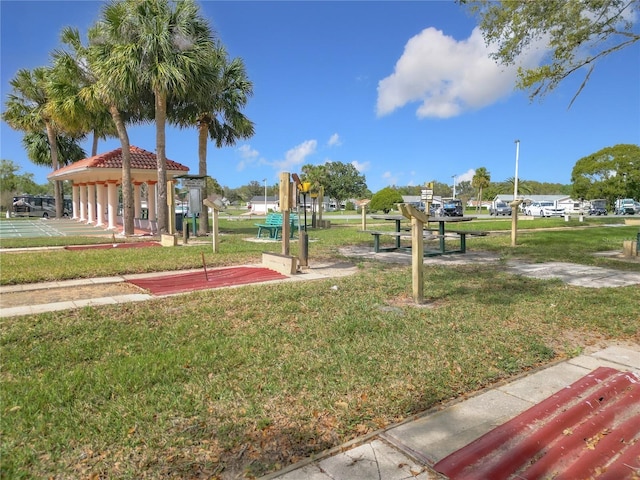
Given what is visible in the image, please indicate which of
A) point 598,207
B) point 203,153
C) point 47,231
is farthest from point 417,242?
point 598,207

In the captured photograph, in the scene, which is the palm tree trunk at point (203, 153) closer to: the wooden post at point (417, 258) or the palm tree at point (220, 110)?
the palm tree at point (220, 110)

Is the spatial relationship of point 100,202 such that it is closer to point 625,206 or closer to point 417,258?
point 417,258

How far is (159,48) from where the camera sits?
1378 centimetres

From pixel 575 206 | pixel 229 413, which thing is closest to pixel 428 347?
pixel 229 413

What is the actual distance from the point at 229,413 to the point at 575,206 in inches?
2133

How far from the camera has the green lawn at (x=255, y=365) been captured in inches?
94.8

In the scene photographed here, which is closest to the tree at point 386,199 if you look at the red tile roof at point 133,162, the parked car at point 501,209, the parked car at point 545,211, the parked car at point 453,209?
the parked car at point 453,209

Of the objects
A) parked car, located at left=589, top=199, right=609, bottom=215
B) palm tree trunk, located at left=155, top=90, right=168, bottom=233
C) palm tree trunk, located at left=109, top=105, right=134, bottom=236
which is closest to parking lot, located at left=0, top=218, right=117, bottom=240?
palm tree trunk, located at left=109, top=105, right=134, bottom=236

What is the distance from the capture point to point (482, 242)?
14.0 meters

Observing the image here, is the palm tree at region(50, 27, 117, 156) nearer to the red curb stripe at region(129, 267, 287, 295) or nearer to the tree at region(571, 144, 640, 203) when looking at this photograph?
the red curb stripe at region(129, 267, 287, 295)

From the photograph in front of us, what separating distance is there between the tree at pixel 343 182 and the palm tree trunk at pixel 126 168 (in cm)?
6660

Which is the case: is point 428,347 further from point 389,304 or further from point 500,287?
point 500,287

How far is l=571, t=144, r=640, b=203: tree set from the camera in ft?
149

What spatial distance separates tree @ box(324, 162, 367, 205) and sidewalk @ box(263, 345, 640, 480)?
79.1 m
